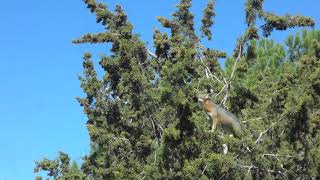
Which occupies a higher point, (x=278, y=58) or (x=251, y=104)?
(x=278, y=58)

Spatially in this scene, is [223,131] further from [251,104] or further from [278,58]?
[278,58]

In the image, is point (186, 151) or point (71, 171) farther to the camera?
point (71, 171)

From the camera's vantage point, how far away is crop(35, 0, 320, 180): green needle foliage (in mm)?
12247

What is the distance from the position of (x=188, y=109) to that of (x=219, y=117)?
150cm

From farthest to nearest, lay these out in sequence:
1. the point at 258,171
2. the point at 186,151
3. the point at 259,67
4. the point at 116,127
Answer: the point at 259,67
the point at 116,127
the point at 258,171
the point at 186,151

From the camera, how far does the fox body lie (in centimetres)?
1283

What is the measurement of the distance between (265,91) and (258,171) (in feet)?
10.4

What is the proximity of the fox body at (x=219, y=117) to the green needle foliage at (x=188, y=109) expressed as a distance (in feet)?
0.52

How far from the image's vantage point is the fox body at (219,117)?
12828mm

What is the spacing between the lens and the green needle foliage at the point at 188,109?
12247mm

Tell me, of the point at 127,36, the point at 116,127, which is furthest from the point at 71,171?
the point at 127,36

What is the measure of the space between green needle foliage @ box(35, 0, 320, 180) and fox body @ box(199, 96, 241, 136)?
0.52 feet

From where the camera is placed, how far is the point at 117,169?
52.7 feet

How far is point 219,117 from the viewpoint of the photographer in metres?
12.8
